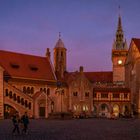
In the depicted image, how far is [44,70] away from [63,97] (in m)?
9.60

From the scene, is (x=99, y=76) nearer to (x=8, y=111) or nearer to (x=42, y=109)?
(x=42, y=109)

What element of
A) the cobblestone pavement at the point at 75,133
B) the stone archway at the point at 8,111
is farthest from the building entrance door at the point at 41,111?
the cobblestone pavement at the point at 75,133

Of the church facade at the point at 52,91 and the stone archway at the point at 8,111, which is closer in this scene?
the church facade at the point at 52,91

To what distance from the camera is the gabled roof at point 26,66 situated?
A: 88.1m

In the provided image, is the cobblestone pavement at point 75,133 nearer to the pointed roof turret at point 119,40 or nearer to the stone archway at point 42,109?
the stone archway at point 42,109

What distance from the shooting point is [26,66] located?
303 feet

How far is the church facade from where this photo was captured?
8132cm

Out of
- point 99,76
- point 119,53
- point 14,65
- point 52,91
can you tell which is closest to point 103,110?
point 52,91

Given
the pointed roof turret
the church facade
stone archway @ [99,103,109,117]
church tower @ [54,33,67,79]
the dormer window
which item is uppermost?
the pointed roof turret

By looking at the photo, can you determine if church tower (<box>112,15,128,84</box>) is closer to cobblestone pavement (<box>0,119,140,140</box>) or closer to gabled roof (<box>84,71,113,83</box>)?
gabled roof (<box>84,71,113,83</box>)

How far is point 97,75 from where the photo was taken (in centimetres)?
15000

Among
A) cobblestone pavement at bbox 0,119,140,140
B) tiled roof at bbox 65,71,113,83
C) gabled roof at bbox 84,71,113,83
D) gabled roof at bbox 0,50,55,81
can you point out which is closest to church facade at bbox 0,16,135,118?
gabled roof at bbox 0,50,55,81

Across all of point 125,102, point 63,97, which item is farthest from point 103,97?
point 63,97

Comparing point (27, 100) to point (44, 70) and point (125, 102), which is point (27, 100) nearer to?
point (44, 70)
